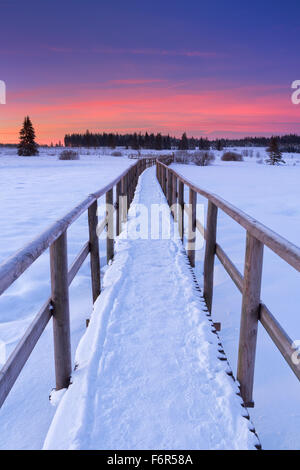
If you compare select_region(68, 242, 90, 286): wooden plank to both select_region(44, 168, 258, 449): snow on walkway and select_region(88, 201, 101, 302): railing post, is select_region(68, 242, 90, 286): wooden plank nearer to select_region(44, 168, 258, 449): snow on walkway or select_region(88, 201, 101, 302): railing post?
select_region(88, 201, 101, 302): railing post

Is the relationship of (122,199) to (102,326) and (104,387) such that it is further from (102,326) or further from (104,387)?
(104,387)

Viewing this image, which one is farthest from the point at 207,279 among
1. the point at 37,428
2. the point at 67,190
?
the point at 67,190

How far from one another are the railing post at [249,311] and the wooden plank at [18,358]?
127 centimetres

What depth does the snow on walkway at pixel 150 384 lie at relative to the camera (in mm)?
2004

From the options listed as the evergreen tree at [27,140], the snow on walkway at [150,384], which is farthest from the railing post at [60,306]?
the evergreen tree at [27,140]

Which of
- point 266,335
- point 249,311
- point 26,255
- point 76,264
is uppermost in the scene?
point 26,255

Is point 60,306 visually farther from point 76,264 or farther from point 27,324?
point 27,324

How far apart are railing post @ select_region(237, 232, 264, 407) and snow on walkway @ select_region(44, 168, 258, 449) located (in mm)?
106

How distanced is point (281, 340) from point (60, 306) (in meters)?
1.35

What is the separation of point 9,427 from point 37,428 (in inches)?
7.4

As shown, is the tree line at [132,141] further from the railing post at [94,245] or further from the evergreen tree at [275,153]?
the railing post at [94,245]

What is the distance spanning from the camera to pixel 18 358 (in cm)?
165

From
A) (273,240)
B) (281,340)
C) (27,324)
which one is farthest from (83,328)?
(273,240)

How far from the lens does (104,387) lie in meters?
2.41
